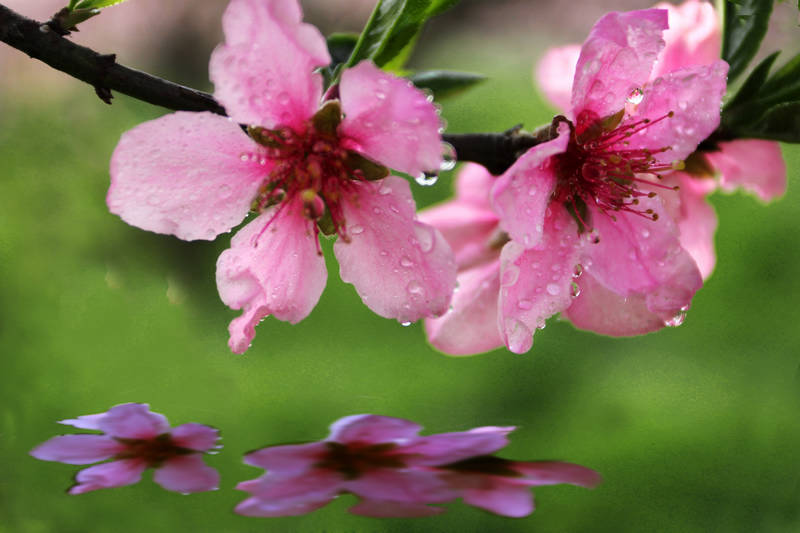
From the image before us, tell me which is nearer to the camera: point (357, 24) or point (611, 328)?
point (611, 328)

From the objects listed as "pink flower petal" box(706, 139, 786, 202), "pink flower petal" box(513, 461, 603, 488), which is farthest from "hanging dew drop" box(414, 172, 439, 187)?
"pink flower petal" box(706, 139, 786, 202)

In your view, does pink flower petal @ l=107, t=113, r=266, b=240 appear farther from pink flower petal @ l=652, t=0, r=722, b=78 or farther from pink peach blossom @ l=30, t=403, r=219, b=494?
pink flower petal @ l=652, t=0, r=722, b=78

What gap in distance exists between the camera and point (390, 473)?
0.83 feet

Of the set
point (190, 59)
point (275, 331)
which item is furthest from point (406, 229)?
point (190, 59)

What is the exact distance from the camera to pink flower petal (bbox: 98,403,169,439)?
0.89ft

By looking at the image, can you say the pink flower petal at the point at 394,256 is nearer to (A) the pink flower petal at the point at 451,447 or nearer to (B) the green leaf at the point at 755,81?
(A) the pink flower petal at the point at 451,447

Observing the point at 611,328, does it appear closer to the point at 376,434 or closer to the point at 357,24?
the point at 376,434

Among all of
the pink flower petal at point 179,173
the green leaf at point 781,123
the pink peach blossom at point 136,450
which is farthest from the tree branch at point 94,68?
the green leaf at point 781,123

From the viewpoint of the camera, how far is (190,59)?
153 cm

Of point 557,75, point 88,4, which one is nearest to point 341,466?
point 88,4

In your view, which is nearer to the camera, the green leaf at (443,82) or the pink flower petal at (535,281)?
the pink flower petal at (535,281)

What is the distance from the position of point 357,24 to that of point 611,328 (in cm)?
113

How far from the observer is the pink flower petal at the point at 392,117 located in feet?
0.82

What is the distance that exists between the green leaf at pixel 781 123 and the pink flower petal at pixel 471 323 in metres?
0.13
